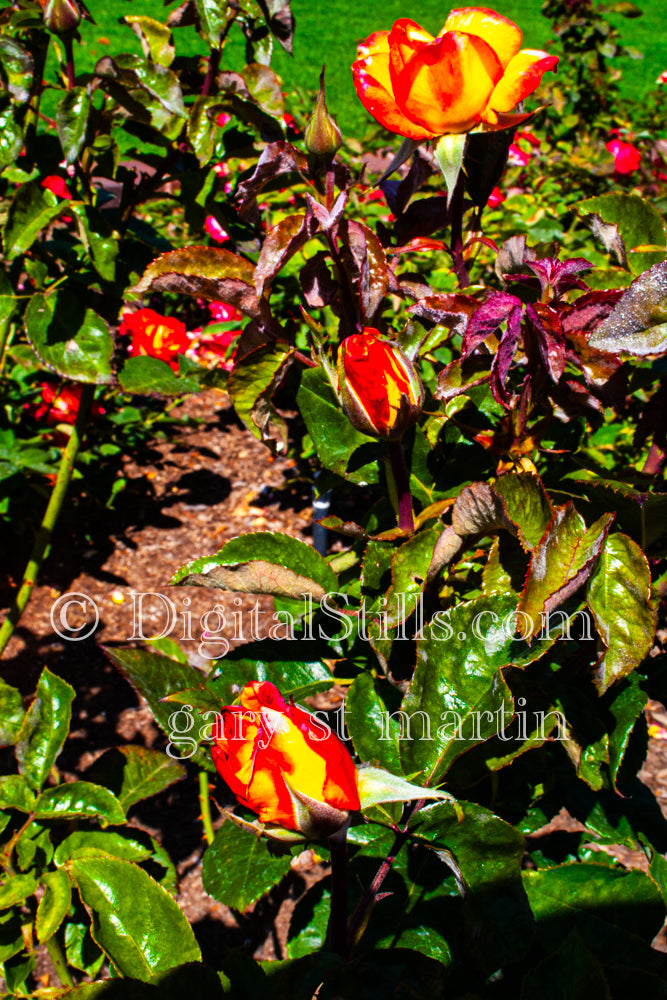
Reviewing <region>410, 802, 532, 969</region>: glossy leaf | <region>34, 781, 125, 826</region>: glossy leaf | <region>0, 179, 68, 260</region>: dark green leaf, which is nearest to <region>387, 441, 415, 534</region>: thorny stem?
<region>410, 802, 532, 969</region>: glossy leaf

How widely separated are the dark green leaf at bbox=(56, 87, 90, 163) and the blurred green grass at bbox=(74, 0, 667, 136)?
5.06 m

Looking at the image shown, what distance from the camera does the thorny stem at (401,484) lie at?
0.70 meters

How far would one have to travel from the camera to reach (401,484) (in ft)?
2.39

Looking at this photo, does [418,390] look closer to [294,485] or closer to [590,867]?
[590,867]

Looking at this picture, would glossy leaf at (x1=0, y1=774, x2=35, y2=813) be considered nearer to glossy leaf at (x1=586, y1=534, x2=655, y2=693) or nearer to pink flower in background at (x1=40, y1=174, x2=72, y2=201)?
glossy leaf at (x1=586, y1=534, x2=655, y2=693)

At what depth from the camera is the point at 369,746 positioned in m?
0.69

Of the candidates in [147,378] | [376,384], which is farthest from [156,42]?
[376,384]

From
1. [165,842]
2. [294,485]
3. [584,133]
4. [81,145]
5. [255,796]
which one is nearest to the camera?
[255,796]

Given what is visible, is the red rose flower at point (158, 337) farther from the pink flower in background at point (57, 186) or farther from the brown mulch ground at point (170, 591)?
the brown mulch ground at point (170, 591)

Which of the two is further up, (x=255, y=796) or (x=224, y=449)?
(x=255, y=796)

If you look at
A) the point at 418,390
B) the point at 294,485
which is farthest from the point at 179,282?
the point at 294,485

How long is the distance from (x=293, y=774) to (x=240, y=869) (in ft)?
1.06

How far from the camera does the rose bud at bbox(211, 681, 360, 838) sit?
0.49 meters

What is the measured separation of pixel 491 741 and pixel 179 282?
52 cm
